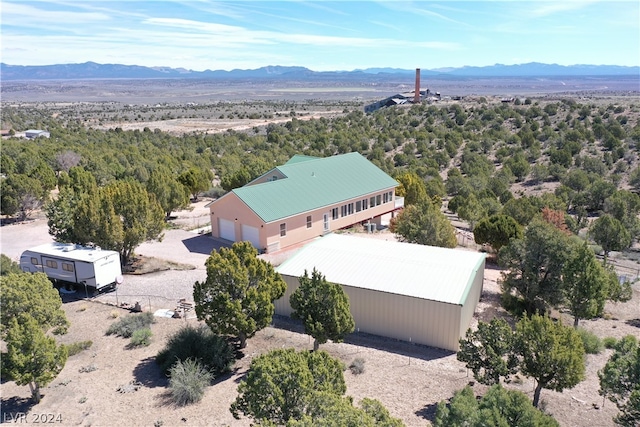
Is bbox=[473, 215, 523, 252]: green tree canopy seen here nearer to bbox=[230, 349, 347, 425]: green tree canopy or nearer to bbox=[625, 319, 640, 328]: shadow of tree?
bbox=[625, 319, 640, 328]: shadow of tree

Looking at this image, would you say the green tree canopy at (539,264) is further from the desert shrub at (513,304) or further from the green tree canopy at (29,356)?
the green tree canopy at (29,356)

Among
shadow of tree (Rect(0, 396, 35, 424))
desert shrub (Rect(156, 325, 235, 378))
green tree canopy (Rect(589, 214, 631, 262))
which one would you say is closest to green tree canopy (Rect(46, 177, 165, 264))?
desert shrub (Rect(156, 325, 235, 378))

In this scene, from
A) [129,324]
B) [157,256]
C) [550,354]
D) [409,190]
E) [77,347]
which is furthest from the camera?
[409,190]

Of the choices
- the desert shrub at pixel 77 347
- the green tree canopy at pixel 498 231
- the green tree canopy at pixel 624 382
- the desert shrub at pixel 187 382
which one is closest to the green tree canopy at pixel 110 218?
the desert shrub at pixel 77 347

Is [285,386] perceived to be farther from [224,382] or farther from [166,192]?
[166,192]

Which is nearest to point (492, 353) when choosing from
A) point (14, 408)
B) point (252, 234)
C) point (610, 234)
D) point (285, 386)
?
point (285, 386)

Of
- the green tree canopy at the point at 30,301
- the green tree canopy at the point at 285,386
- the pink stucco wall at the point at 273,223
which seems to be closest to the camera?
the green tree canopy at the point at 285,386
